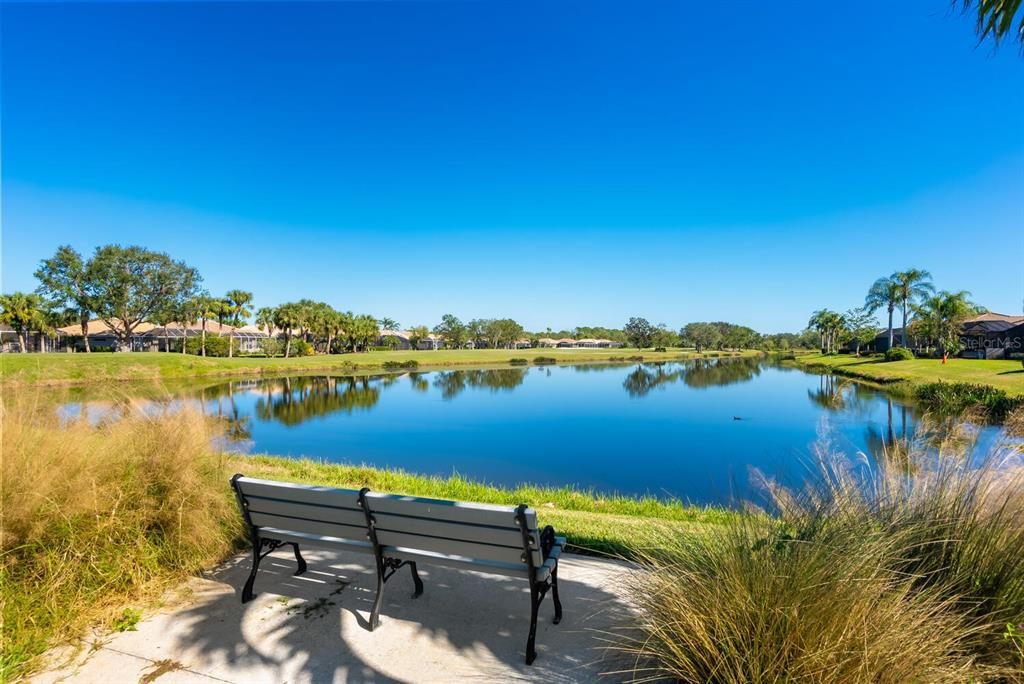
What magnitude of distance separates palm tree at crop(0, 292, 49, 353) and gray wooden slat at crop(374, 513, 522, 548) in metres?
60.8

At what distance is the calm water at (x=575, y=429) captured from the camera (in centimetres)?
1158

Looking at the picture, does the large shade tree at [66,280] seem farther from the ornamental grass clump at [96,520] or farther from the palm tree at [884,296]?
the palm tree at [884,296]

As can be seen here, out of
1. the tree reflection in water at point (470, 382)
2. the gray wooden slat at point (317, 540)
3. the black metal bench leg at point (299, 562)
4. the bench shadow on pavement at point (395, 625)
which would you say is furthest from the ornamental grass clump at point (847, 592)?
the tree reflection in water at point (470, 382)

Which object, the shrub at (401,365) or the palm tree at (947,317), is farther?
the shrub at (401,365)

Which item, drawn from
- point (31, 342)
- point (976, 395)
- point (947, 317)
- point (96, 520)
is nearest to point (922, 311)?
point (947, 317)

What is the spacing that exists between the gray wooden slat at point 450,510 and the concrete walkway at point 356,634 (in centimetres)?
76

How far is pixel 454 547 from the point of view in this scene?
2.99 meters

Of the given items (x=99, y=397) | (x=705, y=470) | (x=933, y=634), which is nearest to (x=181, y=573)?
(x=99, y=397)

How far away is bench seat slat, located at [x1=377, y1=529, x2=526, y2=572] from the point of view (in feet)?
9.55

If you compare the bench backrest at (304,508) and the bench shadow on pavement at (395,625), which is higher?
the bench backrest at (304,508)

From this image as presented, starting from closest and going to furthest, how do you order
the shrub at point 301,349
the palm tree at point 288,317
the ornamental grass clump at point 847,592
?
the ornamental grass clump at point 847,592
the palm tree at point 288,317
the shrub at point 301,349

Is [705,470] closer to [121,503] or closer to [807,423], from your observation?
[807,423]

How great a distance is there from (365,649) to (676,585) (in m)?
1.88

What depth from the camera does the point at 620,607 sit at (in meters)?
3.20
